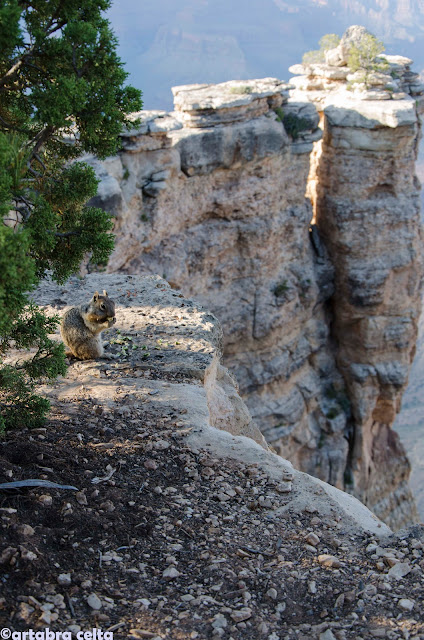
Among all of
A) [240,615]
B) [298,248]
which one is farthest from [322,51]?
[240,615]

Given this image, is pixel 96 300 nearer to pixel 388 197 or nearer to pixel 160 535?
pixel 160 535

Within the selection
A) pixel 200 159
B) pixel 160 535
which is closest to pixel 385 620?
pixel 160 535

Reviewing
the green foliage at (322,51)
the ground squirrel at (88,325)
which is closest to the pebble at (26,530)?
the ground squirrel at (88,325)

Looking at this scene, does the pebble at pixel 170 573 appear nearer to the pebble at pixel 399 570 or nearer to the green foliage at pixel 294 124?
the pebble at pixel 399 570

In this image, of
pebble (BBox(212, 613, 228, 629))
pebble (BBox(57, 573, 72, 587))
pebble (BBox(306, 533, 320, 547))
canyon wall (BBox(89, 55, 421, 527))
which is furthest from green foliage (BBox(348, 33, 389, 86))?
pebble (BBox(57, 573, 72, 587))

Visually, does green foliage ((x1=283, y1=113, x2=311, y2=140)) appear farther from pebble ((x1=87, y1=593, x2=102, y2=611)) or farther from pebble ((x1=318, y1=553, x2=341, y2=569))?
pebble ((x1=87, y1=593, x2=102, y2=611))

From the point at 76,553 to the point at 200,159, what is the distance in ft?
56.8

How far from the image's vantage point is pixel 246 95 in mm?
21094

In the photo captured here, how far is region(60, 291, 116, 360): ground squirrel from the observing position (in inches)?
342

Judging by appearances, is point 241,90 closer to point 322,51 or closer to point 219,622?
point 322,51

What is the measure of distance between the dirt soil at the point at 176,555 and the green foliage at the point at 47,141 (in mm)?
969

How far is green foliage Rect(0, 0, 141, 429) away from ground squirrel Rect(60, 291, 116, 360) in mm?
1729

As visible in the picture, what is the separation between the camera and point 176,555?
18.2 ft

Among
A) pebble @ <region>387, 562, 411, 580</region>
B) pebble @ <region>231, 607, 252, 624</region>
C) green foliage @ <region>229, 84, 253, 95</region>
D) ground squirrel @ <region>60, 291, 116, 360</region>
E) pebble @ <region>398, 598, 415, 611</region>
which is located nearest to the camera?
pebble @ <region>231, 607, 252, 624</region>
